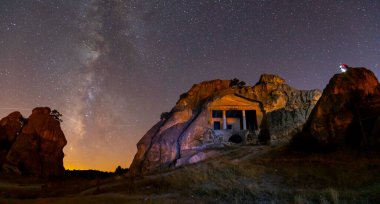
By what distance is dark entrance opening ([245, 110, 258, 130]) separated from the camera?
1985 inches

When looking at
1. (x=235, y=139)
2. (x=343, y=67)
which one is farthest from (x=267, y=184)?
(x=235, y=139)

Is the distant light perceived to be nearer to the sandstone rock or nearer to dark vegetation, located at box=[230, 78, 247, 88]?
dark vegetation, located at box=[230, 78, 247, 88]

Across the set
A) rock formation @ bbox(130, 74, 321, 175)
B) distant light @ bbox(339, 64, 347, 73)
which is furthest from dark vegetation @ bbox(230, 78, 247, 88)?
distant light @ bbox(339, 64, 347, 73)

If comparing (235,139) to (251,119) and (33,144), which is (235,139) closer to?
(251,119)

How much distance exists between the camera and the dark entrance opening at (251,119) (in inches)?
1985

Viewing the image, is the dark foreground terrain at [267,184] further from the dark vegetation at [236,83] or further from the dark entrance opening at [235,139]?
the dark vegetation at [236,83]

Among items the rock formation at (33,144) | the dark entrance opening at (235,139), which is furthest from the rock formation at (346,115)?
the rock formation at (33,144)

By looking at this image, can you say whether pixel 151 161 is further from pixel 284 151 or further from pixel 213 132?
pixel 284 151

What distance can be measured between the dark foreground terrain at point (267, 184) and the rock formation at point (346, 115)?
1429 millimetres

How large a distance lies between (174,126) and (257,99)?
14521 millimetres

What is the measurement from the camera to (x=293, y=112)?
45.1 m

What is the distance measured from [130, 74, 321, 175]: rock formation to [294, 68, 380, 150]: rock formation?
55.7 feet

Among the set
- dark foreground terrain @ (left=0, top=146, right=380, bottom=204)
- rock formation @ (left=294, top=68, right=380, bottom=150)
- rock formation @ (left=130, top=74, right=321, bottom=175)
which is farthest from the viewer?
rock formation @ (left=130, top=74, right=321, bottom=175)

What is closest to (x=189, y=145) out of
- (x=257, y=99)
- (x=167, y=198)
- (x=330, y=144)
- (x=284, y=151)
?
(x=257, y=99)
